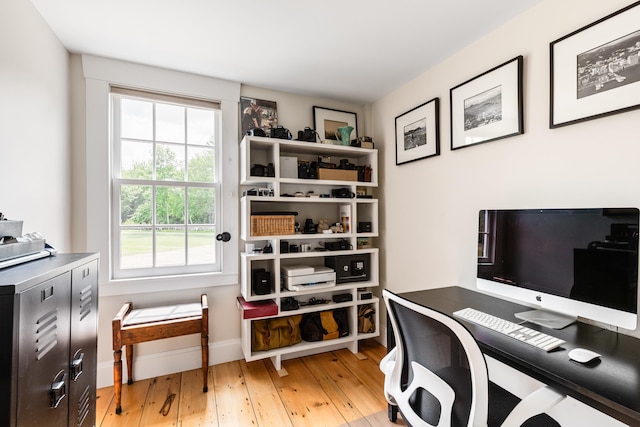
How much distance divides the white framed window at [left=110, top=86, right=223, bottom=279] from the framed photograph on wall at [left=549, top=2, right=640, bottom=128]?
2359mm

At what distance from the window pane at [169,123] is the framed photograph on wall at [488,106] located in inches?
85.2

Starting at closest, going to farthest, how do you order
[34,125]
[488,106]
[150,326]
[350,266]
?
[34,125] → [488,106] → [150,326] → [350,266]

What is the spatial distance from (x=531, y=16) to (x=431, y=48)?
1.89 feet

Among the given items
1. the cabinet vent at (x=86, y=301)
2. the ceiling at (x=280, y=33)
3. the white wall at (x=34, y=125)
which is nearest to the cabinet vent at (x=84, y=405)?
the cabinet vent at (x=86, y=301)

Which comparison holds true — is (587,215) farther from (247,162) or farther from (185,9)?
(185,9)

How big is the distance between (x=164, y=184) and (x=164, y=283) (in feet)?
2.63

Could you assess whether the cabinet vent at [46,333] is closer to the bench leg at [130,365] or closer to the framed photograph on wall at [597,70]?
the bench leg at [130,365]

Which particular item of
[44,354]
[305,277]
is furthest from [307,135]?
[44,354]

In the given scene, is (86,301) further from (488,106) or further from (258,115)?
(488,106)

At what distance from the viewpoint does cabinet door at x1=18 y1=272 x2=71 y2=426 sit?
77 centimetres

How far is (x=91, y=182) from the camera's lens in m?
2.14

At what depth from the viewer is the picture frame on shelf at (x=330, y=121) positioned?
2.83 metres

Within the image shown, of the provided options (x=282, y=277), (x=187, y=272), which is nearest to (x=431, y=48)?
(x=282, y=277)

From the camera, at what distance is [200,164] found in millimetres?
2518
